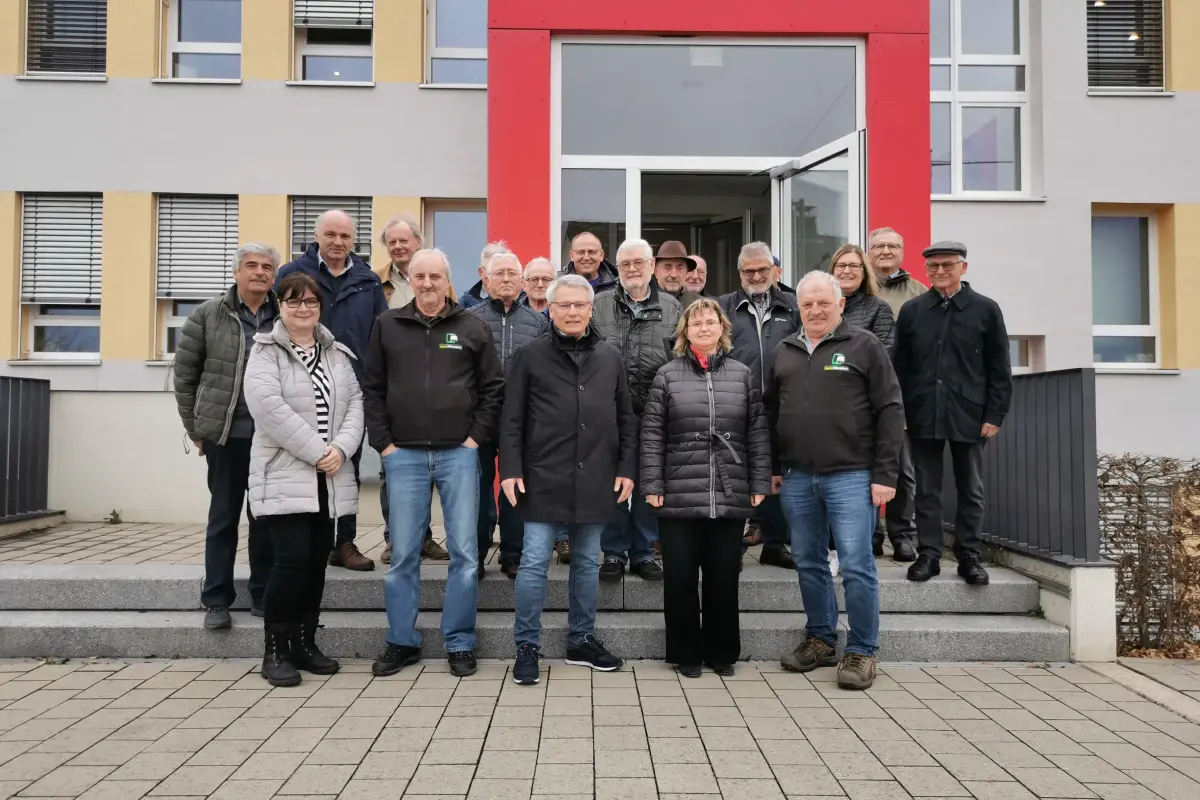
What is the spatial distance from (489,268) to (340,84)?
5.18m

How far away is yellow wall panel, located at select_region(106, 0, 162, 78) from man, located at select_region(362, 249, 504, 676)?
671cm

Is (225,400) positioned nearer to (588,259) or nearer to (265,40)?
(588,259)

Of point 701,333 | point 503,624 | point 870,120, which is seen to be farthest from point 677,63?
point 503,624

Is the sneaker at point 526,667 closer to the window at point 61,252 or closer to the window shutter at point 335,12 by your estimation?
the window at point 61,252

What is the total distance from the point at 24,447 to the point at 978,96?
11.4 meters

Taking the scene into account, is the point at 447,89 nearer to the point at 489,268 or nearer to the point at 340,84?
the point at 340,84

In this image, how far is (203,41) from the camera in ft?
30.1

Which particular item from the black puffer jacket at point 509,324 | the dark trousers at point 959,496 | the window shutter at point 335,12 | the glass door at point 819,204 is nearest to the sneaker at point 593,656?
the black puffer jacket at point 509,324

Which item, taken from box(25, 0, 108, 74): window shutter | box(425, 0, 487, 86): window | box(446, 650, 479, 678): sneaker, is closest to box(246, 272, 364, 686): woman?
box(446, 650, 479, 678): sneaker

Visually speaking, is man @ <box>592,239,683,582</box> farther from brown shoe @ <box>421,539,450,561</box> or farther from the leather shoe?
the leather shoe

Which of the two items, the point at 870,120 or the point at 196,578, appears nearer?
the point at 196,578

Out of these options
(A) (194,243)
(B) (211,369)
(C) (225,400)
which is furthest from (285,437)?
(A) (194,243)

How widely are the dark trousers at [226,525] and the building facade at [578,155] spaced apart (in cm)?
302

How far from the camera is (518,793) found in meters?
3.01
